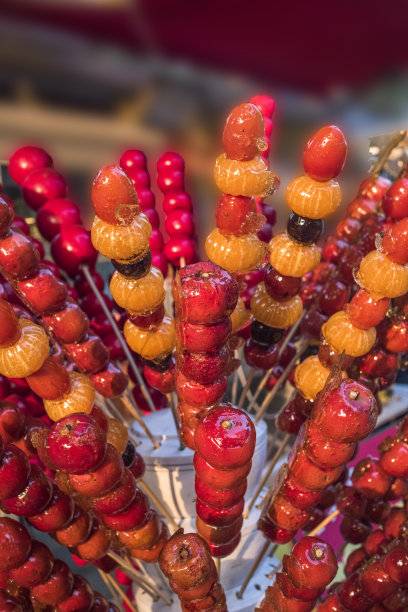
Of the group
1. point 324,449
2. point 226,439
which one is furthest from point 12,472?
point 324,449

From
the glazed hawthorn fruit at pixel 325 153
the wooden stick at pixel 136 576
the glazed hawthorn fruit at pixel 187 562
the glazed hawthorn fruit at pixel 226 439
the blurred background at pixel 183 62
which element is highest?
the blurred background at pixel 183 62

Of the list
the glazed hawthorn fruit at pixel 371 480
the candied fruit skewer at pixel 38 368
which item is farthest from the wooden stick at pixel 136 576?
the glazed hawthorn fruit at pixel 371 480

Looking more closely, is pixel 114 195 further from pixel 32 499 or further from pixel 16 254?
pixel 32 499

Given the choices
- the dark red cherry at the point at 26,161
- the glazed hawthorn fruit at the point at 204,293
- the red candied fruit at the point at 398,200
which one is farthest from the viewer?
the dark red cherry at the point at 26,161

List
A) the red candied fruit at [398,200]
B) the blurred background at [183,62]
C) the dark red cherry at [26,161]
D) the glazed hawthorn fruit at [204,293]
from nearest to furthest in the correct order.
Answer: the blurred background at [183,62]
the glazed hawthorn fruit at [204,293]
the red candied fruit at [398,200]
the dark red cherry at [26,161]

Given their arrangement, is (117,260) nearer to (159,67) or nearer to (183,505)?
(159,67)

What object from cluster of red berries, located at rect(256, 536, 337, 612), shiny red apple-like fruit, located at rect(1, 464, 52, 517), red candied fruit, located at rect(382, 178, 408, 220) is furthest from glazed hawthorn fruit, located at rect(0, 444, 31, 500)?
red candied fruit, located at rect(382, 178, 408, 220)

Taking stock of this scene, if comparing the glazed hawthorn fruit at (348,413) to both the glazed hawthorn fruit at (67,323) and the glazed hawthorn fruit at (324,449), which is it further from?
the glazed hawthorn fruit at (67,323)
